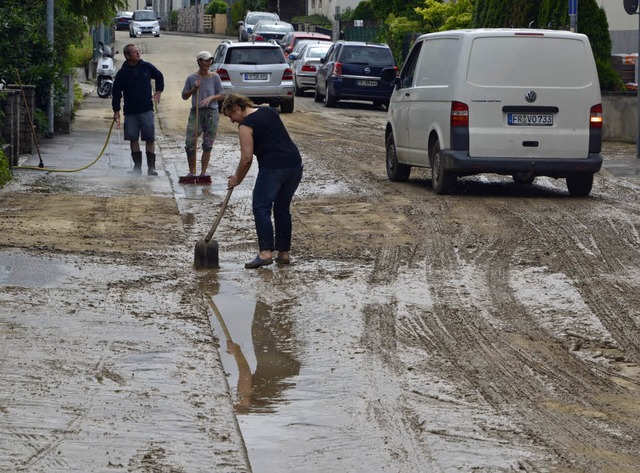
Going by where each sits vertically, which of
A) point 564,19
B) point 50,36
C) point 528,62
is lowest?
point 50,36

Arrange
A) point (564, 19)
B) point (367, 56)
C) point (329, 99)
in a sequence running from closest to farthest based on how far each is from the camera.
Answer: point (564, 19) → point (329, 99) → point (367, 56)

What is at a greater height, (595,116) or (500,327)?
(595,116)

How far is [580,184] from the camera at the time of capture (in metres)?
16.7

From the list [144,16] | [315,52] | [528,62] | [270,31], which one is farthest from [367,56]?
[144,16]

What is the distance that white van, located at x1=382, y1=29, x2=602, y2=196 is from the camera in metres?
16.1

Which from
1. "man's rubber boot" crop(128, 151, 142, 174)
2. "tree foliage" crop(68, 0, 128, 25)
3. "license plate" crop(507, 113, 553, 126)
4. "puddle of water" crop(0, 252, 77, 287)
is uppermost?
"tree foliage" crop(68, 0, 128, 25)

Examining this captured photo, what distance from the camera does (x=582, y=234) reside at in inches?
523

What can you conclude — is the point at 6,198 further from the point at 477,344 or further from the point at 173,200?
the point at 477,344

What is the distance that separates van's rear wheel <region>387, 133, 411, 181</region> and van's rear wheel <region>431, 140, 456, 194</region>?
144cm

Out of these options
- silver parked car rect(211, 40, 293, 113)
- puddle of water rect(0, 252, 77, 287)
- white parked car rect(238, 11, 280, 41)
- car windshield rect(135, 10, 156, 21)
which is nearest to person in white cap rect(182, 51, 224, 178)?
puddle of water rect(0, 252, 77, 287)

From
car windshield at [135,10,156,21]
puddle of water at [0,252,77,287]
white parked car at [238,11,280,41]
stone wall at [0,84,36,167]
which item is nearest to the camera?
puddle of water at [0,252,77,287]

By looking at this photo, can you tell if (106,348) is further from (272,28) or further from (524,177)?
(272,28)

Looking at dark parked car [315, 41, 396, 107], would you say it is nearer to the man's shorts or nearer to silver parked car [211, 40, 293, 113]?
silver parked car [211, 40, 293, 113]

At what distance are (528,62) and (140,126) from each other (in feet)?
20.0
